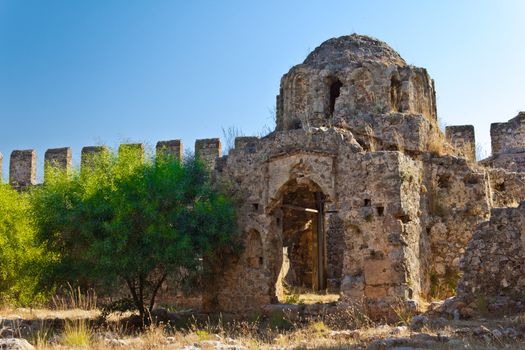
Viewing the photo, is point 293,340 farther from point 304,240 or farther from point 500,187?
point 304,240

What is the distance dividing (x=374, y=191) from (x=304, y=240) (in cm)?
844

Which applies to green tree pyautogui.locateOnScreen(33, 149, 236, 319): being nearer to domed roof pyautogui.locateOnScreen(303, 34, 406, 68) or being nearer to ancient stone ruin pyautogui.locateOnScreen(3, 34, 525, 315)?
ancient stone ruin pyautogui.locateOnScreen(3, 34, 525, 315)

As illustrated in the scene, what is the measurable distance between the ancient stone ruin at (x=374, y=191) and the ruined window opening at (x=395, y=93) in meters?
0.03

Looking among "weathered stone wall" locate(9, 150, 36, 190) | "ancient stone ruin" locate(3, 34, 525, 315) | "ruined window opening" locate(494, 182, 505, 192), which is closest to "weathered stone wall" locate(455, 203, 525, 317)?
"ancient stone ruin" locate(3, 34, 525, 315)

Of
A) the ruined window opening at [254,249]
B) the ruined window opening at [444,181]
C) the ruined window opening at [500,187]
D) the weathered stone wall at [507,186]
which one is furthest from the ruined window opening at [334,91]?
the ruined window opening at [500,187]

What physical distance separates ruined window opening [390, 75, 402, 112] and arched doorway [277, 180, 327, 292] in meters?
4.14

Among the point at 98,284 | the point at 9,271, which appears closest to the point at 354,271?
the point at 98,284

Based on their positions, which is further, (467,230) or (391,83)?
(391,83)

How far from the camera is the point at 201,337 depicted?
11711 mm

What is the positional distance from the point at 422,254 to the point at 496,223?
2.68m

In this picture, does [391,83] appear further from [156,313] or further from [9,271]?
[9,271]

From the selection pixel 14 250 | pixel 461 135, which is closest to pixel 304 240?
pixel 461 135

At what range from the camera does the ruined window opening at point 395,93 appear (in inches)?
706

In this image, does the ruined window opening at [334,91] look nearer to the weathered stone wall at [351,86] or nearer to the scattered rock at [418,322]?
the weathered stone wall at [351,86]
